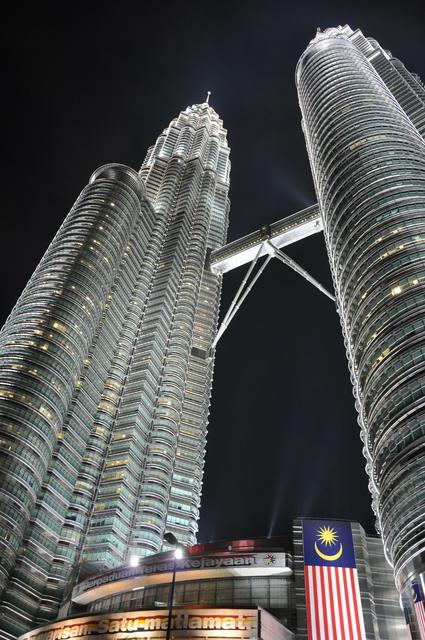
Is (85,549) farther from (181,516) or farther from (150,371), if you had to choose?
(150,371)

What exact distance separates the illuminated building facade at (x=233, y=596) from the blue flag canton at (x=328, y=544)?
69cm

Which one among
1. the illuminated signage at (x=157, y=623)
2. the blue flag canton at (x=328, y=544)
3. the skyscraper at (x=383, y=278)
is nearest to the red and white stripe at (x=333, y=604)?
the blue flag canton at (x=328, y=544)

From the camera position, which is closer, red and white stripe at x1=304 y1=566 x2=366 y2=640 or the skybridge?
red and white stripe at x1=304 y1=566 x2=366 y2=640

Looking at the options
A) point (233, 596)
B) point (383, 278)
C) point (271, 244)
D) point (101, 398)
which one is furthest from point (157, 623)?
point (271, 244)

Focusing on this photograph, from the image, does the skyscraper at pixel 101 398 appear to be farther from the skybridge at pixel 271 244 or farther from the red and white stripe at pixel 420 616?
the red and white stripe at pixel 420 616

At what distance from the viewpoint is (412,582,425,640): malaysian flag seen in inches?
1954

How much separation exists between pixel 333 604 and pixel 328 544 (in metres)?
5.74

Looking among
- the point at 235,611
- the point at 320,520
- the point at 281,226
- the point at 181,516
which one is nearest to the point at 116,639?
the point at 235,611

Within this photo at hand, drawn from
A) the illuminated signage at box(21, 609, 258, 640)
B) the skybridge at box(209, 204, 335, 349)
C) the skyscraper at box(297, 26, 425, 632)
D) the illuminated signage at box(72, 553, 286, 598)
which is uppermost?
the skybridge at box(209, 204, 335, 349)

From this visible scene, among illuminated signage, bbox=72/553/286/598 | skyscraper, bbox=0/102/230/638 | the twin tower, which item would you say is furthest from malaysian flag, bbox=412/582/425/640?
skyscraper, bbox=0/102/230/638

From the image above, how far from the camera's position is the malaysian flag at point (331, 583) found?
51.2m

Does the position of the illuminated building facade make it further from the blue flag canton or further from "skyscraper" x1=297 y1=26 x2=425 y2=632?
"skyscraper" x1=297 y1=26 x2=425 y2=632

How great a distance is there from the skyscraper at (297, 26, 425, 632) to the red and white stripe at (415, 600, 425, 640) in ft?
9.56

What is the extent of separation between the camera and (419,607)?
52.7m
